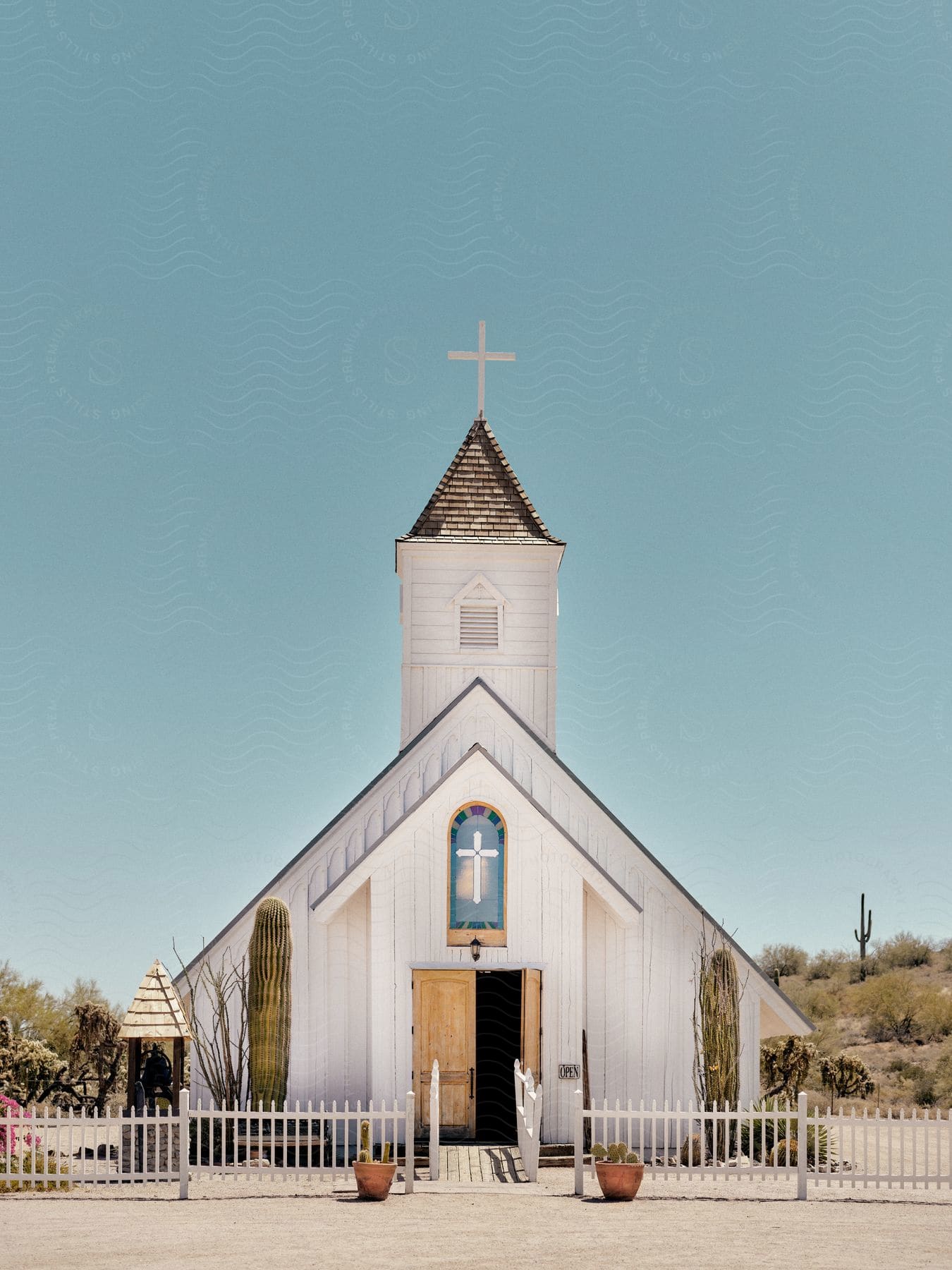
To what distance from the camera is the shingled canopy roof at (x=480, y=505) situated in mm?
26469

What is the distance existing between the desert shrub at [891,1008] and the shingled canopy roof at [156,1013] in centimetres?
2546

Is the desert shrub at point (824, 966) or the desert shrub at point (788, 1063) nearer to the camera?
the desert shrub at point (788, 1063)

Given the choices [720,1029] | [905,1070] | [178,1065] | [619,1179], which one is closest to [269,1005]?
[178,1065]

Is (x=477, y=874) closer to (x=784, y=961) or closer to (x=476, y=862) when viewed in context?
(x=476, y=862)

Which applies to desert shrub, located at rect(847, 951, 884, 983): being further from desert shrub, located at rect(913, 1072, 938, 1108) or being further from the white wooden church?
the white wooden church

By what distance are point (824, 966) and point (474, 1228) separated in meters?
40.3

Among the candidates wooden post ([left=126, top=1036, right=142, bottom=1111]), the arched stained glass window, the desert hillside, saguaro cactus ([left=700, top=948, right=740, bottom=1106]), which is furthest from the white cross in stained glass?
the desert hillside

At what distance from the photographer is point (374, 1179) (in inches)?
675

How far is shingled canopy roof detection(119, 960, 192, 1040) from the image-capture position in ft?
68.3

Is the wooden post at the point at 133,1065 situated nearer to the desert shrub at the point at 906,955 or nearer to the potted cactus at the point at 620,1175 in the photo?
the potted cactus at the point at 620,1175

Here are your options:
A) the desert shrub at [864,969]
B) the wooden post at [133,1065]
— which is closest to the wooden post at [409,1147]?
the wooden post at [133,1065]

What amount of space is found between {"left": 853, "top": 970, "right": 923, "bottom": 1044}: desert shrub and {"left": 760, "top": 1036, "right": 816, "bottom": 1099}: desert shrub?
38.4ft

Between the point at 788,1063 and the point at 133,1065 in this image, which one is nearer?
the point at 133,1065

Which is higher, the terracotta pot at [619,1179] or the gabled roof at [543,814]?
the gabled roof at [543,814]
